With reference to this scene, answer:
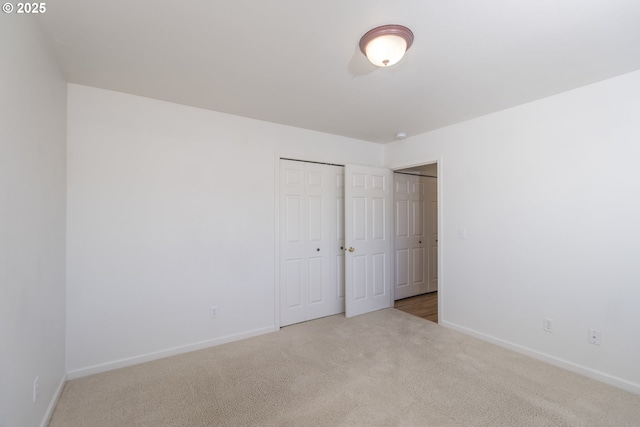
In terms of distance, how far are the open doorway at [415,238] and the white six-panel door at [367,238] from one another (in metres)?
0.41

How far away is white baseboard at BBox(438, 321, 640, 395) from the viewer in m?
2.18

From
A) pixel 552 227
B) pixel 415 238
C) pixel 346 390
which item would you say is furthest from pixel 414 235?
pixel 346 390

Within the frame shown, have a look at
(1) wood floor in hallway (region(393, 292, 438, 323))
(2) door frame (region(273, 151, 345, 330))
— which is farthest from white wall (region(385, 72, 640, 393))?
(2) door frame (region(273, 151, 345, 330))

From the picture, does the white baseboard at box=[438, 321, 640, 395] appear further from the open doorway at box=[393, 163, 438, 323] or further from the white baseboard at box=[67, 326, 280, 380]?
the white baseboard at box=[67, 326, 280, 380]

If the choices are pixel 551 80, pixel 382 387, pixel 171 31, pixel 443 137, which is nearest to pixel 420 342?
pixel 382 387

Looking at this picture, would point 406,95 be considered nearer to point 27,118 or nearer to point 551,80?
point 551,80

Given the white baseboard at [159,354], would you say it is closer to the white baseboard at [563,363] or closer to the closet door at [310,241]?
the closet door at [310,241]

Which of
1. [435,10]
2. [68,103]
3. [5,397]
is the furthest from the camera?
[68,103]

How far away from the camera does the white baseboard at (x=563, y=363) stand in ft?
7.17

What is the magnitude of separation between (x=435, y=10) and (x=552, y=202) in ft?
6.89

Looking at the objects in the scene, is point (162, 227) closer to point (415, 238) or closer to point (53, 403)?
point (53, 403)

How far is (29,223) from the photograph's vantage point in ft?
5.22

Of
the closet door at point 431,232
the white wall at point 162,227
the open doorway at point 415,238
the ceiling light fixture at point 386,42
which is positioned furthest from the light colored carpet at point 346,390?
the ceiling light fixture at point 386,42

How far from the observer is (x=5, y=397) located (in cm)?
127
